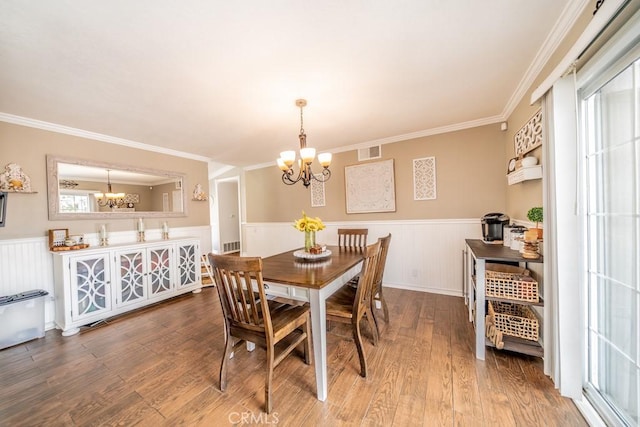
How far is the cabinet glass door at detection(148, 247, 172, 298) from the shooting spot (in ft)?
10.4

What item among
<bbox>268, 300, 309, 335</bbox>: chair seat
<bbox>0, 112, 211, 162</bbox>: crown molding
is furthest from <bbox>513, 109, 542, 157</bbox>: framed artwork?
<bbox>0, 112, 211, 162</bbox>: crown molding

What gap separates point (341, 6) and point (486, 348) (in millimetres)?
2764

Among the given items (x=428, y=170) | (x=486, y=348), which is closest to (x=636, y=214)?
(x=486, y=348)

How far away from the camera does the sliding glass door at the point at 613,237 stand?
3.57 ft

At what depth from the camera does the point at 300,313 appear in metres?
1.72

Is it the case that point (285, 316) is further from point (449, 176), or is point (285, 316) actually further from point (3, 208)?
point (3, 208)

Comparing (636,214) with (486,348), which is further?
(486,348)

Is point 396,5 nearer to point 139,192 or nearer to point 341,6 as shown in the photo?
point 341,6

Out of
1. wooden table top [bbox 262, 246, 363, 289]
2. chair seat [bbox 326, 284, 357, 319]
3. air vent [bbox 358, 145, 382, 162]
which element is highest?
air vent [bbox 358, 145, 382, 162]

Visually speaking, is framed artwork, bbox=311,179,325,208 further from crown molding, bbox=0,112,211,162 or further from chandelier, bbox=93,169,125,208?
chandelier, bbox=93,169,125,208

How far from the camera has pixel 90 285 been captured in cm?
263

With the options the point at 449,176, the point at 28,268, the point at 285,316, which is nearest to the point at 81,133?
the point at 28,268

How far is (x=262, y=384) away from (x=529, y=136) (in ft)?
9.88

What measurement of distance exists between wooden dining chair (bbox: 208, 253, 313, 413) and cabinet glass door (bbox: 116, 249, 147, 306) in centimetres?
219
